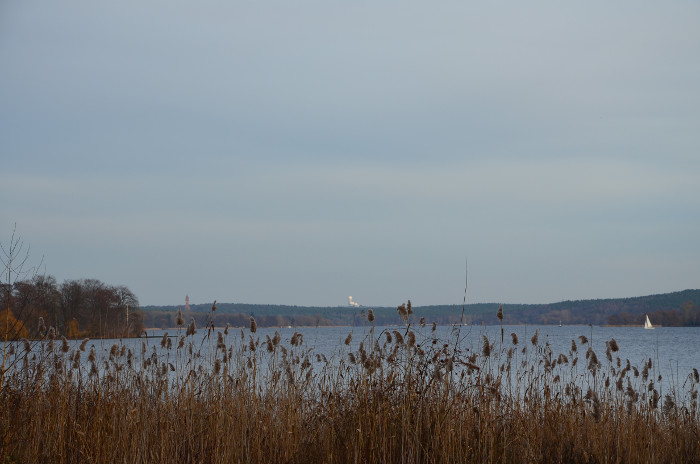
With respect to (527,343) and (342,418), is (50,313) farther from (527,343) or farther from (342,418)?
(527,343)

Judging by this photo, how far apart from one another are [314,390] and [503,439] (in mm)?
2177

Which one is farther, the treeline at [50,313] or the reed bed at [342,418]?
the treeline at [50,313]

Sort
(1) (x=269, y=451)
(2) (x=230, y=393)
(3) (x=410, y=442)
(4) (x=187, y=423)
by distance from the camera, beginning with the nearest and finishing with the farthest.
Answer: (3) (x=410, y=442)
(1) (x=269, y=451)
(4) (x=187, y=423)
(2) (x=230, y=393)

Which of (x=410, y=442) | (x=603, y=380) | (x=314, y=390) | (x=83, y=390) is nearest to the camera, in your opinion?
(x=410, y=442)

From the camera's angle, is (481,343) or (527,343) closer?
(481,343)

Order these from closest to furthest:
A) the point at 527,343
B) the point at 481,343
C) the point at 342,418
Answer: the point at 342,418, the point at 481,343, the point at 527,343

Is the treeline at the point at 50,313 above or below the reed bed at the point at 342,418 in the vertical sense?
above

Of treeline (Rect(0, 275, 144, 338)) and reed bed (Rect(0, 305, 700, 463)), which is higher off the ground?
treeline (Rect(0, 275, 144, 338))

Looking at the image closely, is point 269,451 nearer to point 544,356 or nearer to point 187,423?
point 187,423

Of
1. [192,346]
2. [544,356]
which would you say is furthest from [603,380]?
[192,346]

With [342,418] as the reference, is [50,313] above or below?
above

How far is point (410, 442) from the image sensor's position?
507 centimetres

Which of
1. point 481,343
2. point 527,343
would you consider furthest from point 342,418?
point 527,343

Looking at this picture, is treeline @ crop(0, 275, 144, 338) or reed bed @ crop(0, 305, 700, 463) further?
treeline @ crop(0, 275, 144, 338)
